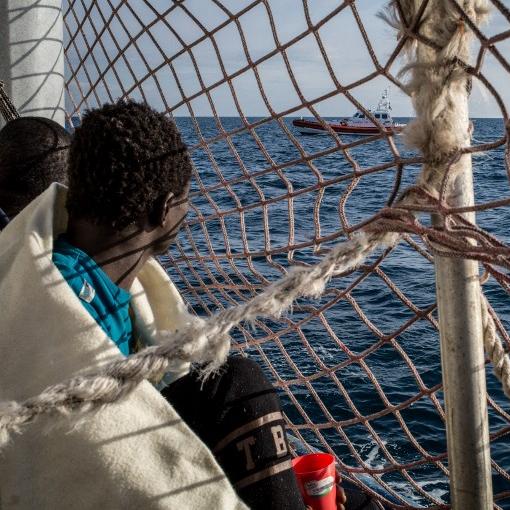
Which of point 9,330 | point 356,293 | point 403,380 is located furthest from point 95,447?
point 356,293

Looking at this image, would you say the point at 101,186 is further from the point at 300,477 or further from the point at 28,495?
the point at 300,477

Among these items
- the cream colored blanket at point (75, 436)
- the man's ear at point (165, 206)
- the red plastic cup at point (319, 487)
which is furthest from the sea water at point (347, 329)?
the cream colored blanket at point (75, 436)

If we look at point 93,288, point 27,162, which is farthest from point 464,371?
point 27,162

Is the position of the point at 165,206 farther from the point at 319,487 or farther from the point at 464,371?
the point at 319,487

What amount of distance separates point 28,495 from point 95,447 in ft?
0.38

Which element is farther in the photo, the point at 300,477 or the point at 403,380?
the point at 403,380

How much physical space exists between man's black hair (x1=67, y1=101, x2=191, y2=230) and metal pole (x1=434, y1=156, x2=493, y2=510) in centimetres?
46

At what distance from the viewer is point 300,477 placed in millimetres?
1517

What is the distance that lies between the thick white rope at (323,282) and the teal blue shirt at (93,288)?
0.50ft

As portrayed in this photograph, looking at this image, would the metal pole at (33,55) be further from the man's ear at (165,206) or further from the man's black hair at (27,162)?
the man's ear at (165,206)

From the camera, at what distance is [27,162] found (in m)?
1.77

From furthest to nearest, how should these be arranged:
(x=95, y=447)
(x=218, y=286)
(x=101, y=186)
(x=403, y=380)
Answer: (x=403, y=380), (x=218, y=286), (x=101, y=186), (x=95, y=447)

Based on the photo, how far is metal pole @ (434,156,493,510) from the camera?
3.72 ft

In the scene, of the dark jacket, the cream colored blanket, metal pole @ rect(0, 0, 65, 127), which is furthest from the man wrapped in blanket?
metal pole @ rect(0, 0, 65, 127)
